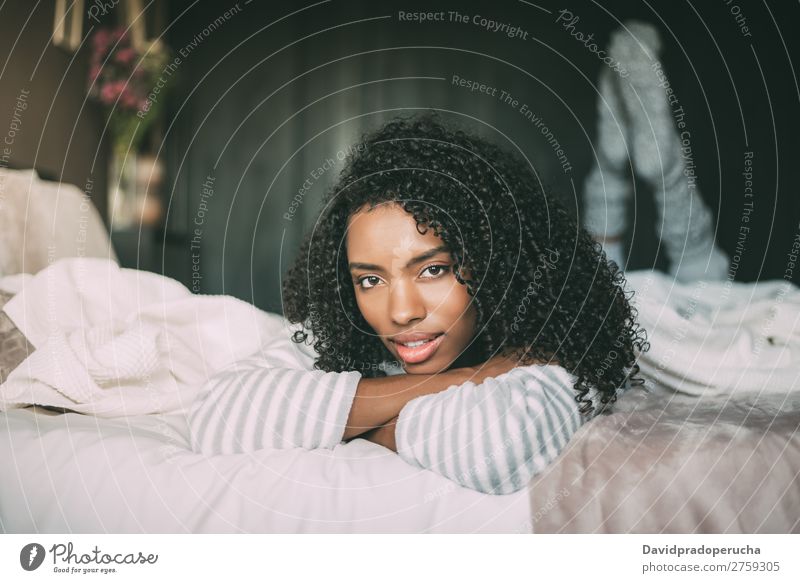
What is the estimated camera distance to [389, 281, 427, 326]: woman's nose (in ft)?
1.90

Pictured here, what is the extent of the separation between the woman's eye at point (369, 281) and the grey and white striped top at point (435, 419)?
0.33ft

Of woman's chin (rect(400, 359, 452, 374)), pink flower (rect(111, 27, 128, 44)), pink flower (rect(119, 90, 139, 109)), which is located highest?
pink flower (rect(111, 27, 128, 44))

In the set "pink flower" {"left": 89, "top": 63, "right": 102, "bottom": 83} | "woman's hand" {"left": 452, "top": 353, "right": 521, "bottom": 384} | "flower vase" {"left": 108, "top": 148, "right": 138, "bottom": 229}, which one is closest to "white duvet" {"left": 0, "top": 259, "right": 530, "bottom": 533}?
"woman's hand" {"left": 452, "top": 353, "right": 521, "bottom": 384}

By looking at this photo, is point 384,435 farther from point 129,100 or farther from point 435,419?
point 129,100

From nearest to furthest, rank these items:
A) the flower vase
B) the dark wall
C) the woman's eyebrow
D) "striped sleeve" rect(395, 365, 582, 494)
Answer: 1. "striped sleeve" rect(395, 365, 582, 494)
2. the woman's eyebrow
3. the flower vase
4. the dark wall

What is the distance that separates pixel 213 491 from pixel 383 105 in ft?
2.62

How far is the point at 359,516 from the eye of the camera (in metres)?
0.49

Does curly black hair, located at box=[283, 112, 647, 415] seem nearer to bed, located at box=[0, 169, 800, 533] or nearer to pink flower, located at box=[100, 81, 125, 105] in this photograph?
bed, located at box=[0, 169, 800, 533]

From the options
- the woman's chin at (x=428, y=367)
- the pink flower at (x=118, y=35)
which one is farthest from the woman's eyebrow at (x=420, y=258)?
the pink flower at (x=118, y=35)

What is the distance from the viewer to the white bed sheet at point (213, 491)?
49 cm

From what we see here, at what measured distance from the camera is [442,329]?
0.60 m

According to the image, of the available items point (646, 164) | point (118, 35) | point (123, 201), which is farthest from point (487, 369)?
point (646, 164)
